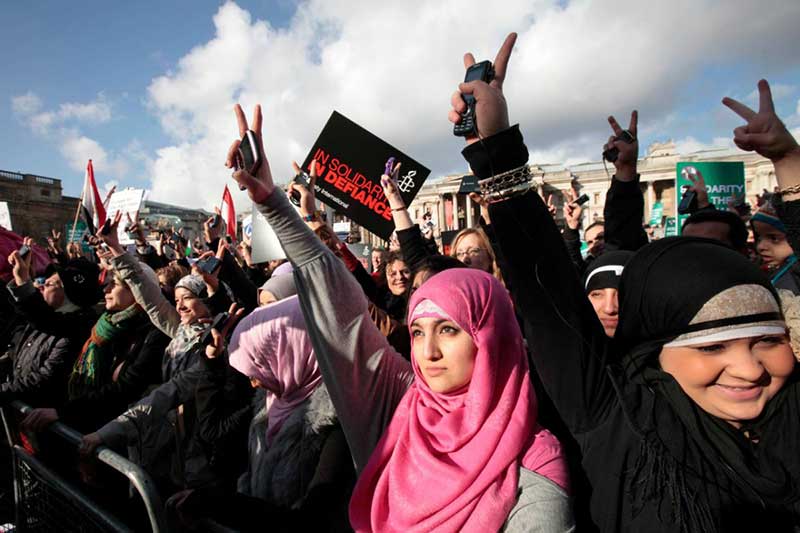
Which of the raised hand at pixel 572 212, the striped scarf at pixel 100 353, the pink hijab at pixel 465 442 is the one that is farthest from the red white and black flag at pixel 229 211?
the pink hijab at pixel 465 442

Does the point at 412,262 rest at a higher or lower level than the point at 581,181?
lower

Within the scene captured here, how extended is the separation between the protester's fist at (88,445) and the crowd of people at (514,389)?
0.05ft

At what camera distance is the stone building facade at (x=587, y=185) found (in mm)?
56728

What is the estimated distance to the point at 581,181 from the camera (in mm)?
65438

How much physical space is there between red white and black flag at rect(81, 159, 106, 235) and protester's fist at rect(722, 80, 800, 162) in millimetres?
6095

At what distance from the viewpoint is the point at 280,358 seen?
214 centimetres

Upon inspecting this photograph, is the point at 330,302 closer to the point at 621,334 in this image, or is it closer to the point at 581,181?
the point at 621,334

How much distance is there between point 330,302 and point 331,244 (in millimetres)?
1565

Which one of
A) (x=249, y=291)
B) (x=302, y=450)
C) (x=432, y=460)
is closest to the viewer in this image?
(x=432, y=460)

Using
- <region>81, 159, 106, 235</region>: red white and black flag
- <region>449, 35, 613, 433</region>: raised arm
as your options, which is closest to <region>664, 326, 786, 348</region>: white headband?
<region>449, 35, 613, 433</region>: raised arm

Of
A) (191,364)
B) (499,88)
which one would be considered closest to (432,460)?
(499,88)

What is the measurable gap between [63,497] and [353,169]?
3.45m

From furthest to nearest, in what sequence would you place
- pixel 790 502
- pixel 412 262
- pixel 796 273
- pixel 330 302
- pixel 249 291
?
pixel 249 291 < pixel 412 262 < pixel 796 273 < pixel 330 302 < pixel 790 502

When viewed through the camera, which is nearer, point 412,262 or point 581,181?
point 412,262
